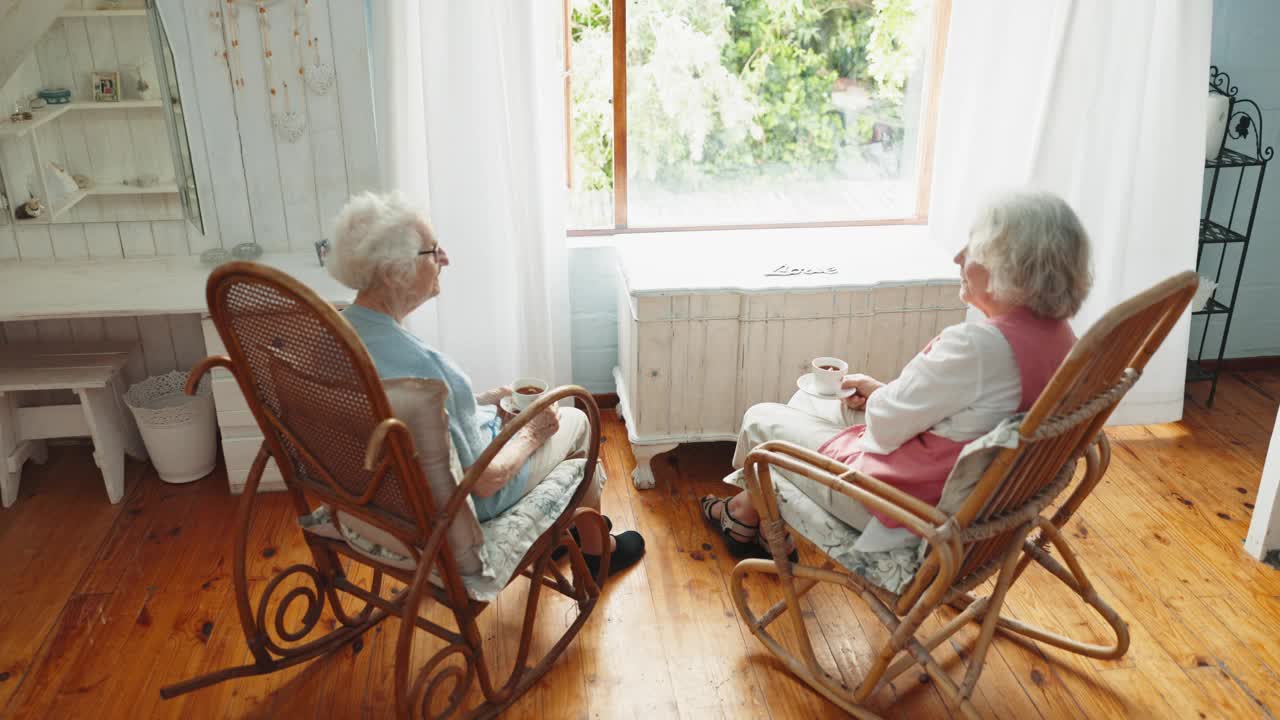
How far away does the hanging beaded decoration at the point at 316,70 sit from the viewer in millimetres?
3107

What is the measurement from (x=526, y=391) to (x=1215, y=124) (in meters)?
2.66

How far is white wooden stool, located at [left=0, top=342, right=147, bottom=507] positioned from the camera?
3047 mm

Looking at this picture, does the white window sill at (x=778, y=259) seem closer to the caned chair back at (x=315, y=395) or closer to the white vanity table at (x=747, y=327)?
the white vanity table at (x=747, y=327)

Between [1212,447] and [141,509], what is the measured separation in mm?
3518

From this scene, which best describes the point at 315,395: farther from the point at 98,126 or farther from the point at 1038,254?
the point at 98,126

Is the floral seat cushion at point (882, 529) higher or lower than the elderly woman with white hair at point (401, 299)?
lower

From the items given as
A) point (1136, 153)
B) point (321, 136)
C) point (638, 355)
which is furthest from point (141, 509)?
point (1136, 153)

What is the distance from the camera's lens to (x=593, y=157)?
11.4ft

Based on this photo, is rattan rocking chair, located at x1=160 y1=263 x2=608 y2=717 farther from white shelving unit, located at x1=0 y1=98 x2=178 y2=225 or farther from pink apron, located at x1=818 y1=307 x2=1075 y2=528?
white shelving unit, located at x1=0 y1=98 x2=178 y2=225

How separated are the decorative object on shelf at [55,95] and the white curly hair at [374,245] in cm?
153

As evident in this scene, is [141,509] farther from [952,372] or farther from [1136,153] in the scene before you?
[1136,153]

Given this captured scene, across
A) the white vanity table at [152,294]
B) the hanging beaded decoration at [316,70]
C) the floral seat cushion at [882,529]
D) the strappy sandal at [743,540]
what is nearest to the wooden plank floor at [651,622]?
the strappy sandal at [743,540]

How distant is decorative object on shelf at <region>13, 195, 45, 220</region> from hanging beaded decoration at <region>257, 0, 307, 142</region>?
0.77 meters

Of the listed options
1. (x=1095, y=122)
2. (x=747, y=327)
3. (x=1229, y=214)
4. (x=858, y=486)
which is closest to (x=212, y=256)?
(x=747, y=327)
